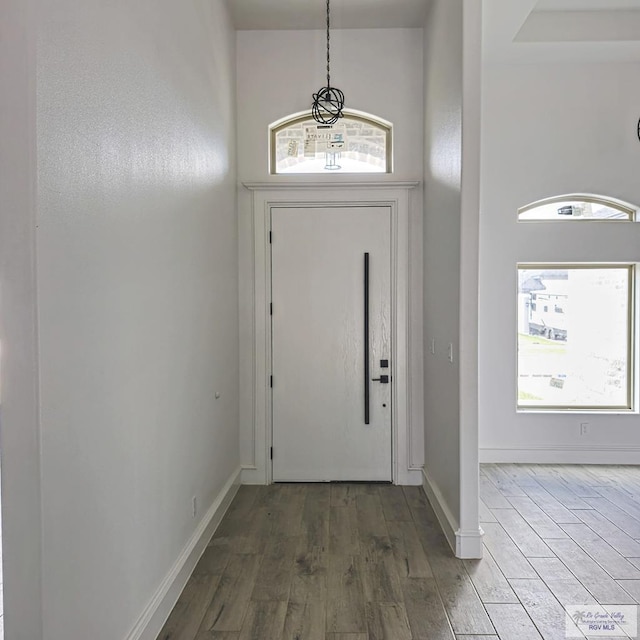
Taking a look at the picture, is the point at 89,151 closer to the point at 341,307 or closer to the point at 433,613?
the point at 433,613

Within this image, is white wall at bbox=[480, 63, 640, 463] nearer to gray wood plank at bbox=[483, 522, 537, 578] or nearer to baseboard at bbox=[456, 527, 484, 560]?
gray wood plank at bbox=[483, 522, 537, 578]

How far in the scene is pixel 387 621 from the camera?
8.43 ft

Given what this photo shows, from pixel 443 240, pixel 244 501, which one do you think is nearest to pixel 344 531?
pixel 244 501

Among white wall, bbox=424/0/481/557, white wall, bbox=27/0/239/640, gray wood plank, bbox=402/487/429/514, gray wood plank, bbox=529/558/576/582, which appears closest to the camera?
white wall, bbox=27/0/239/640

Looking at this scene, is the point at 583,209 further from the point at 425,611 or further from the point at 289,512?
the point at 425,611

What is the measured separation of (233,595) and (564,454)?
3.56 meters

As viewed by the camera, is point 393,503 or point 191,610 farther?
point 393,503

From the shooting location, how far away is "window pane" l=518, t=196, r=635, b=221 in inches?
201

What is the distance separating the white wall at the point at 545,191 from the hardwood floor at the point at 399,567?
0.75m

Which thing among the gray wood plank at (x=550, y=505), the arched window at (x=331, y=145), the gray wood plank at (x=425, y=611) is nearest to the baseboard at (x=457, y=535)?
the gray wood plank at (x=425, y=611)

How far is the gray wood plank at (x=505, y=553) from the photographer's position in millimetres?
3057

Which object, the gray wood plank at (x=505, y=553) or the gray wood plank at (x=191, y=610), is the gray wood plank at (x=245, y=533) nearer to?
the gray wood plank at (x=191, y=610)

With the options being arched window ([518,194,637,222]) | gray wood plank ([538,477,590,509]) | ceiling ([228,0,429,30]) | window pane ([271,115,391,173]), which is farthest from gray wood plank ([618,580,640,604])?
ceiling ([228,0,429,30])

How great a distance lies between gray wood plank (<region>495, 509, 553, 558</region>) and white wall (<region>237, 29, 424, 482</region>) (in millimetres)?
875
